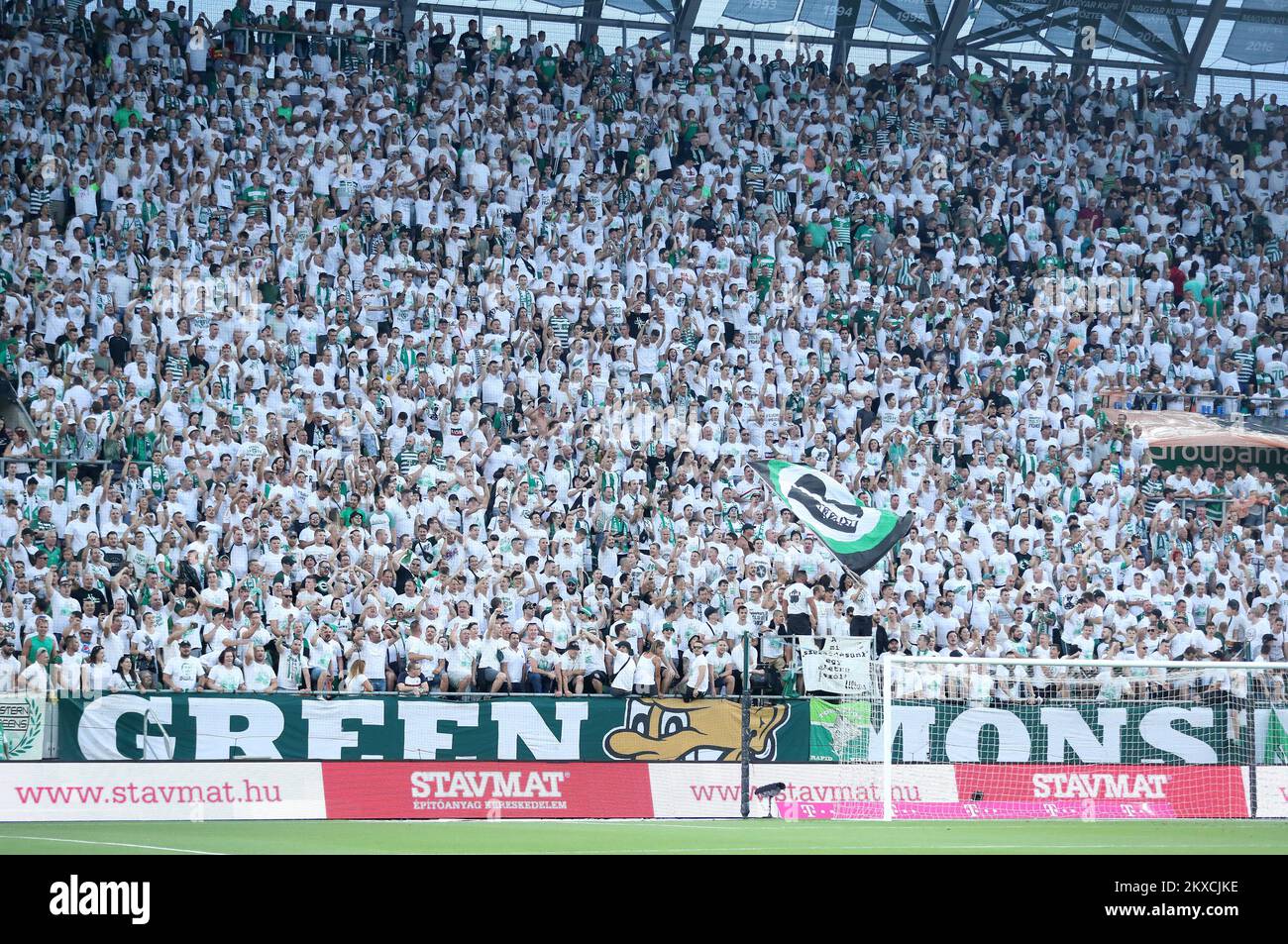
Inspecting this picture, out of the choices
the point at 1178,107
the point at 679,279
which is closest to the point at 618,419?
the point at 679,279


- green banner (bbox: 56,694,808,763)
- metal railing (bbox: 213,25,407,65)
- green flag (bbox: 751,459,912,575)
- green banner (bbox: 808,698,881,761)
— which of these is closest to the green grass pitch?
green banner (bbox: 56,694,808,763)

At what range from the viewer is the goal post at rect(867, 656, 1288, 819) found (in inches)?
746

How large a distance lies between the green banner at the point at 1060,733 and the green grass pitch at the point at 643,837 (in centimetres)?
137

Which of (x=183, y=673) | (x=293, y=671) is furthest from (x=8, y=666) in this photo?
(x=293, y=671)

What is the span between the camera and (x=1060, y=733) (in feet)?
63.6

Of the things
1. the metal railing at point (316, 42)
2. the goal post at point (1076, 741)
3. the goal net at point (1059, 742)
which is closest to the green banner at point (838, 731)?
the goal net at point (1059, 742)

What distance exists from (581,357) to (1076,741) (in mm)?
9481

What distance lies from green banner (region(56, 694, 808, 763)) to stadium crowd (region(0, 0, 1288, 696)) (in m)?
0.72

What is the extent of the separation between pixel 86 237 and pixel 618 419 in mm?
8115

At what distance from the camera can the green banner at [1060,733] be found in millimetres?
19188

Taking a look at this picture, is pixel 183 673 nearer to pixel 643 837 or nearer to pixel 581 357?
pixel 643 837

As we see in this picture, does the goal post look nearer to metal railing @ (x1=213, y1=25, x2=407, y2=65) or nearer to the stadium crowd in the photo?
the stadium crowd

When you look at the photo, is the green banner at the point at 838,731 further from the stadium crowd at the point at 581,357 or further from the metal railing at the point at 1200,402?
the metal railing at the point at 1200,402

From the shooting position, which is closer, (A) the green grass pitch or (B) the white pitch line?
(B) the white pitch line
